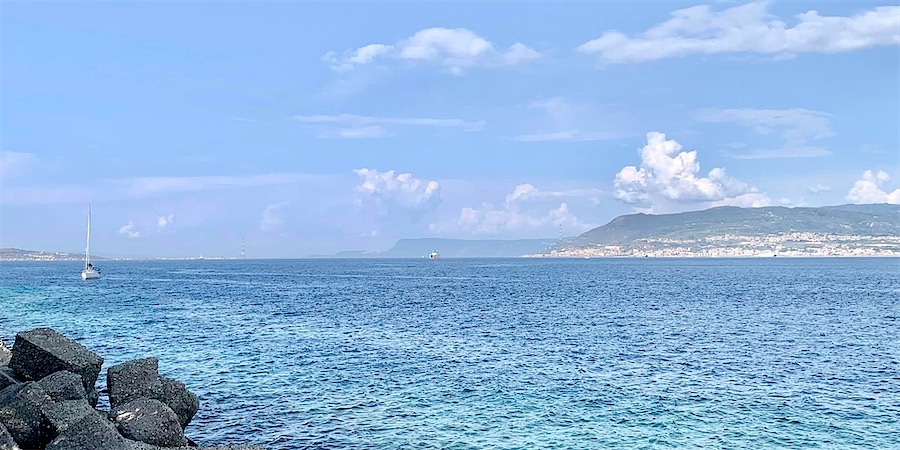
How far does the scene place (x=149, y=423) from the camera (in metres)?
23.0

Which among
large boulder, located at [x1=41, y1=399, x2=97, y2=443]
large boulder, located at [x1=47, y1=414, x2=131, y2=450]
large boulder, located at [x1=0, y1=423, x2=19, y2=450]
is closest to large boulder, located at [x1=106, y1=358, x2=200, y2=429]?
large boulder, located at [x1=41, y1=399, x2=97, y2=443]

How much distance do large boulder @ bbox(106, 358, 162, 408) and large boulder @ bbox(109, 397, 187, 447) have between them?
3349 millimetres

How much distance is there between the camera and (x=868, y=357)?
4869 centimetres

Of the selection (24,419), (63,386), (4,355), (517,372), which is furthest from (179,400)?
(517,372)

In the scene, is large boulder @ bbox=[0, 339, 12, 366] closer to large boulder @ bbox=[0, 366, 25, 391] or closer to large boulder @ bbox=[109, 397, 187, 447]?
large boulder @ bbox=[0, 366, 25, 391]

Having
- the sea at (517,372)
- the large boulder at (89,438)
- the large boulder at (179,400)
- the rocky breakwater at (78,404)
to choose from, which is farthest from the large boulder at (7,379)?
the large boulder at (89,438)

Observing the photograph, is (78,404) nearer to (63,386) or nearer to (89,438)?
(89,438)

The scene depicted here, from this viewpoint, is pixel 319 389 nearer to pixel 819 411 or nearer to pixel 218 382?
pixel 218 382

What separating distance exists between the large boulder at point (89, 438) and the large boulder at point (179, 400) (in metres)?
6.65

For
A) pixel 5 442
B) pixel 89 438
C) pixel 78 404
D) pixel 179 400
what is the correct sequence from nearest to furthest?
pixel 5 442, pixel 89 438, pixel 78 404, pixel 179 400

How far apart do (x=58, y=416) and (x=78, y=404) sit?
748mm

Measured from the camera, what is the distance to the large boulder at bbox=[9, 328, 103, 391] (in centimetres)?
2862

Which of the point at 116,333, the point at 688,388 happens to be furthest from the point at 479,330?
the point at 116,333

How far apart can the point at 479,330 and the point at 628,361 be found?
19.4 m
